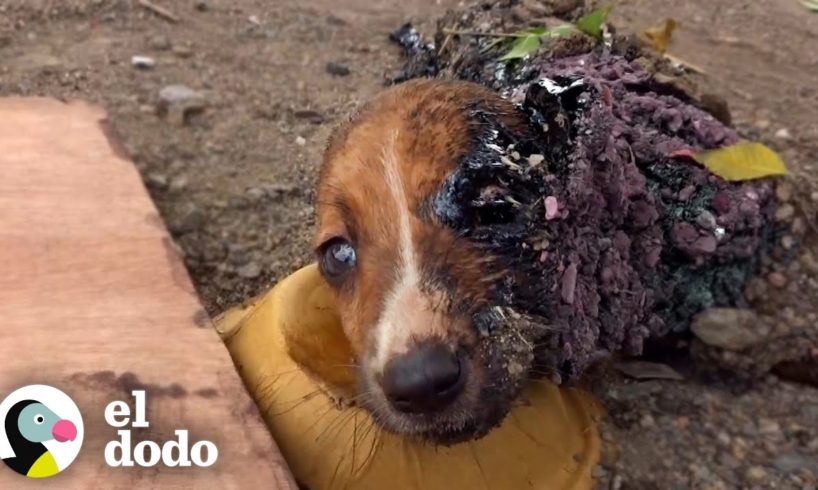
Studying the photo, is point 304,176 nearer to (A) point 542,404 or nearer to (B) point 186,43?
(B) point 186,43

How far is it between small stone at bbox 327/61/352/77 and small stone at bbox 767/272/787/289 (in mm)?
3107

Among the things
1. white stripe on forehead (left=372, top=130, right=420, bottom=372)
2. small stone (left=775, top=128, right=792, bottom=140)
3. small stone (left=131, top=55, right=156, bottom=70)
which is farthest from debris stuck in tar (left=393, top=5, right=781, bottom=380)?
small stone (left=131, top=55, right=156, bottom=70)

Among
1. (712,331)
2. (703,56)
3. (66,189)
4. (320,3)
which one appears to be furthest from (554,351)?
(320,3)

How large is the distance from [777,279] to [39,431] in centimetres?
274

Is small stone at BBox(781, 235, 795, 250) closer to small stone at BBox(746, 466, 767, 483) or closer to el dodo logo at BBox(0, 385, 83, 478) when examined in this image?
small stone at BBox(746, 466, 767, 483)

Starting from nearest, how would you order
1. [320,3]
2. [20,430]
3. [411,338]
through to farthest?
[411,338], [20,430], [320,3]

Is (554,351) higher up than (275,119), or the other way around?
(554,351)

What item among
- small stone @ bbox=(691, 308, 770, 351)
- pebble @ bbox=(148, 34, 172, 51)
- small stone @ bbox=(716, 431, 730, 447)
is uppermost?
small stone @ bbox=(691, 308, 770, 351)

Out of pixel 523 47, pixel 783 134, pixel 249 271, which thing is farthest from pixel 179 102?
pixel 783 134

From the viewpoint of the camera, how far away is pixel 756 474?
3.05m

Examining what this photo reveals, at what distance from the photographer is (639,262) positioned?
123 inches

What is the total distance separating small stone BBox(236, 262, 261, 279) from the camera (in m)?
4.21

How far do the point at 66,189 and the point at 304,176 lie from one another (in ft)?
4.50

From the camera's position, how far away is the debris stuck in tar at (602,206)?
2715 mm
